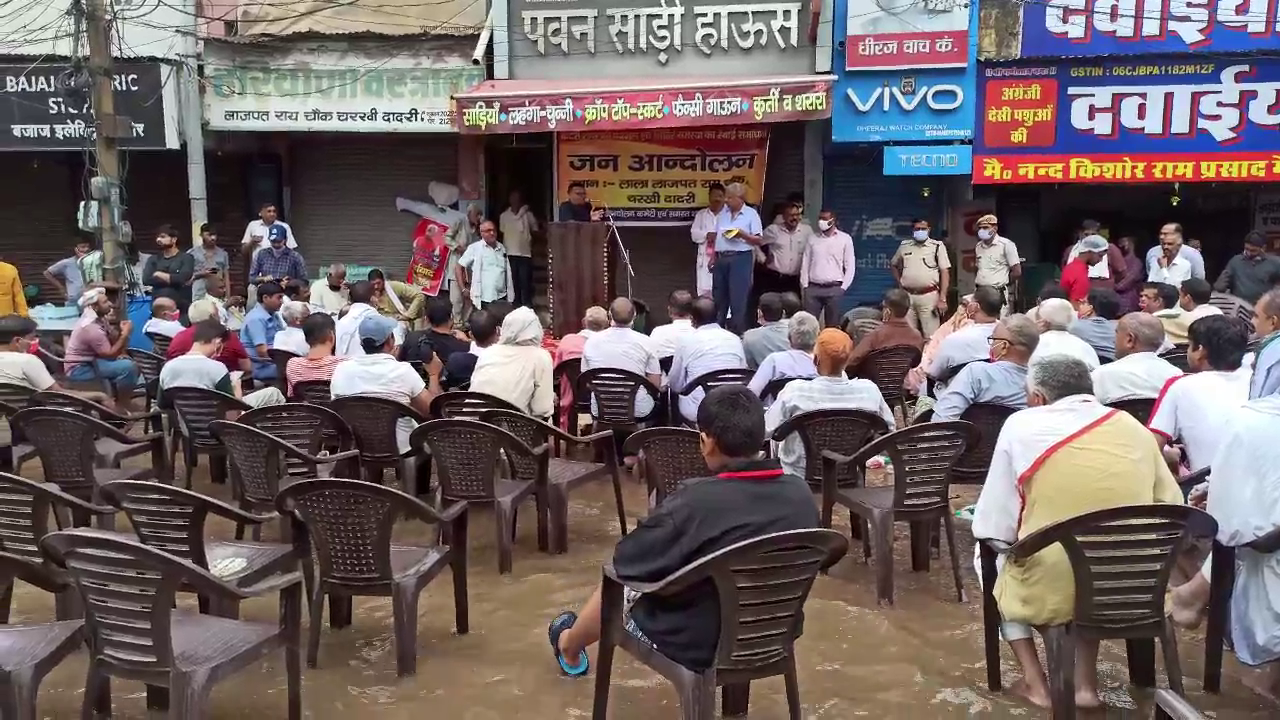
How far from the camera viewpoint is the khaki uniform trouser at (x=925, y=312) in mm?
11719

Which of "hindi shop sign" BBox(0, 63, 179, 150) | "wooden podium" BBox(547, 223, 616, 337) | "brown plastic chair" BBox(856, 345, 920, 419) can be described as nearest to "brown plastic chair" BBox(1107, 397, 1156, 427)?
"brown plastic chair" BBox(856, 345, 920, 419)

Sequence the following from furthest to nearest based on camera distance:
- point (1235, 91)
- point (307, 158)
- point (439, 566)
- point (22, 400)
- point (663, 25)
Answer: point (307, 158) < point (663, 25) < point (1235, 91) < point (22, 400) < point (439, 566)

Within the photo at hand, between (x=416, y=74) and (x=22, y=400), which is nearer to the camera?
(x=22, y=400)

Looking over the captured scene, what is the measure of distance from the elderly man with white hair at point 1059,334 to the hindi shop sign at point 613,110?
16.5 feet

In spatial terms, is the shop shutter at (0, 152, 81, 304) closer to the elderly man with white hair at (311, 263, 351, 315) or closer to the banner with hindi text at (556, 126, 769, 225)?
the elderly man with white hair at (311, 263, 351, 315)

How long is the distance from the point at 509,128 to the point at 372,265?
3.34m

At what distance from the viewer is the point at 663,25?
39.6 ft

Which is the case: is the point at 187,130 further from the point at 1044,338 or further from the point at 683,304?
the point at 1044,338

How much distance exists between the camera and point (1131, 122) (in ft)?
37.7

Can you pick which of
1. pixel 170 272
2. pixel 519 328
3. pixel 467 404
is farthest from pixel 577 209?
pixel 467 404

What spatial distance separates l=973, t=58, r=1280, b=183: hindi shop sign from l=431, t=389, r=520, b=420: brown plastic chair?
24.2 feet

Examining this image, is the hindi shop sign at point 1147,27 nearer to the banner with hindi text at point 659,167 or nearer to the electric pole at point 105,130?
the banner with hindi text at point 659,167

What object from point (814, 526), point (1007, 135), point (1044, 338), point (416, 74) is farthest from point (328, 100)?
point (814, 526)

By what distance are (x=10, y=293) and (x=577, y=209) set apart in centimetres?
612
